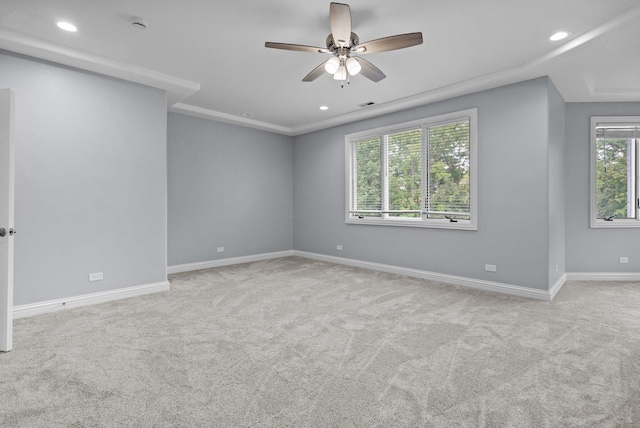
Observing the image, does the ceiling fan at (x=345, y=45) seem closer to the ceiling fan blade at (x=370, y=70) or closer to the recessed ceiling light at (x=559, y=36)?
the ceiling fan blade at (x=370, y=70)

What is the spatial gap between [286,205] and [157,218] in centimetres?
323

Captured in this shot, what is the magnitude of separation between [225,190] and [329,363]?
14.7 ft

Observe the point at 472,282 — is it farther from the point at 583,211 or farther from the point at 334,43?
the point at 334,43

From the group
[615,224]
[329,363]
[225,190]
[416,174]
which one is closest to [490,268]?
[416,174]

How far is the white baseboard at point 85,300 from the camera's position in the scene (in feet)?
10.7

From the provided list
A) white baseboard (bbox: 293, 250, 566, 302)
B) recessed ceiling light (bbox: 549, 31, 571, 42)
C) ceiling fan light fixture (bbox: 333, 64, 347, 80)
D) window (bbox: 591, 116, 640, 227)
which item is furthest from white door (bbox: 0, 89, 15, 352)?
window (bbox: 591, 116, 640, 227)

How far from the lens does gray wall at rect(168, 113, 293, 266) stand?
5.50m

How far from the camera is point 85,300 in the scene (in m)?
3.63

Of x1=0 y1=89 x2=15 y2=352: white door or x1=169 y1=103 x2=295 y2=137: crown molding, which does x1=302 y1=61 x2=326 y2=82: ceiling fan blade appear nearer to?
x1=0 y1=89 x2=15 y2=352: white door

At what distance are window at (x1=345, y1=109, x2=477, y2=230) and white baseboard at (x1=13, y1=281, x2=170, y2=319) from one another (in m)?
3.44

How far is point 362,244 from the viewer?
19.2 ft

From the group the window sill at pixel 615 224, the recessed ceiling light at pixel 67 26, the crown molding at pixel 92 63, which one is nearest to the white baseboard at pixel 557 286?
the window sill at pixel 615 224

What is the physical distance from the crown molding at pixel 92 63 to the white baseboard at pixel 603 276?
607 centimetres

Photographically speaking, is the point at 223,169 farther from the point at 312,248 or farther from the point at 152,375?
the point at 152,375
